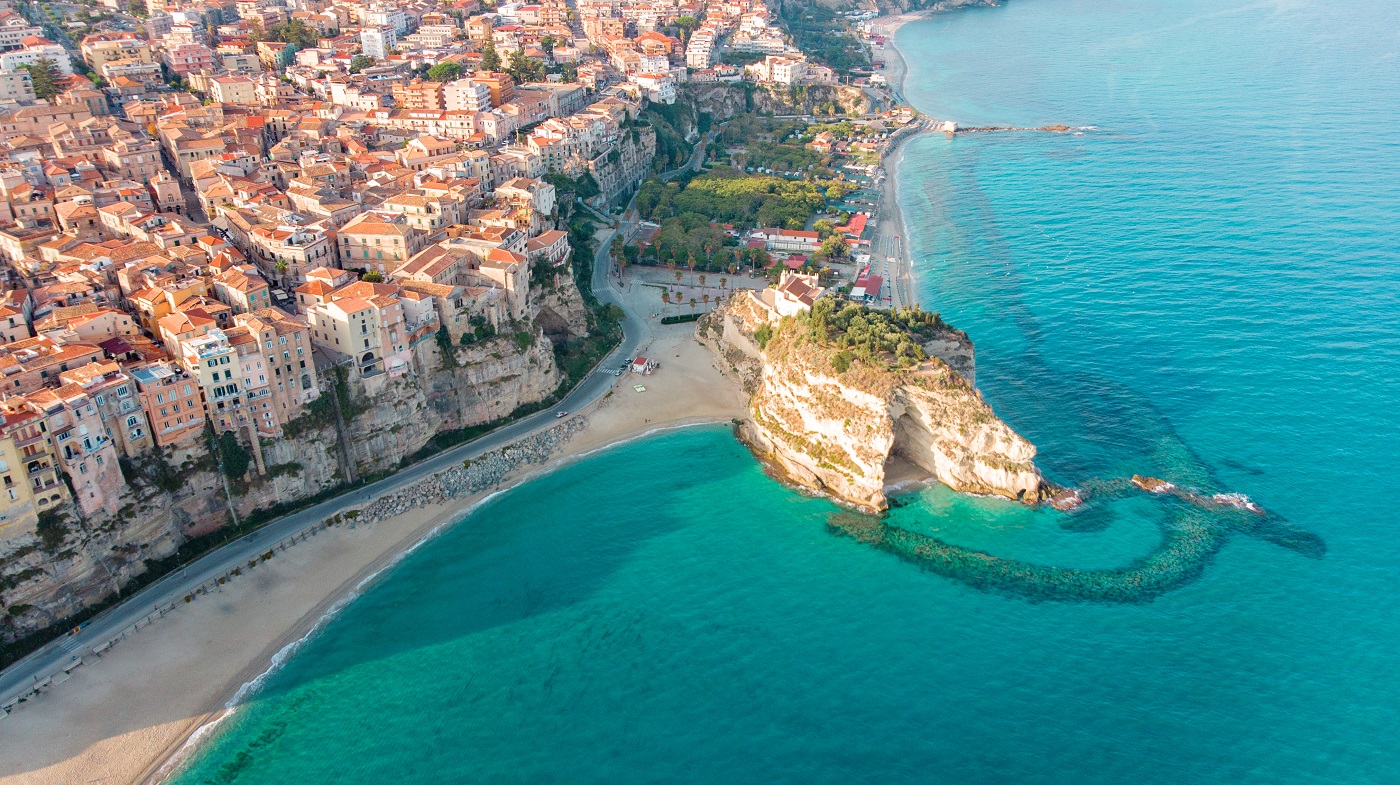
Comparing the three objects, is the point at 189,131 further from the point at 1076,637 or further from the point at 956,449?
the point at 1076,637

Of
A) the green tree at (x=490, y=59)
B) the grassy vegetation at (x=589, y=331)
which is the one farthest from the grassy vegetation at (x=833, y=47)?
the grassy vegetation at (x=589, y=331)

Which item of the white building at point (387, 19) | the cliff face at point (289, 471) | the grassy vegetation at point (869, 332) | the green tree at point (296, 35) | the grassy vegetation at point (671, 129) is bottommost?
the cliff face at point (289, 471)

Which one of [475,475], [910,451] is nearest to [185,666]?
[475,475]

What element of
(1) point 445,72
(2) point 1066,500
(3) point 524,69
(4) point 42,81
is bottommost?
(2) point 1066,500

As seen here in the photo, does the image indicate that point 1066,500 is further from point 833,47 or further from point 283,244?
point 833,47

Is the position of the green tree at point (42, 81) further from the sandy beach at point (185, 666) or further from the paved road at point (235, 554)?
the sandy beach at point (185, 666)
